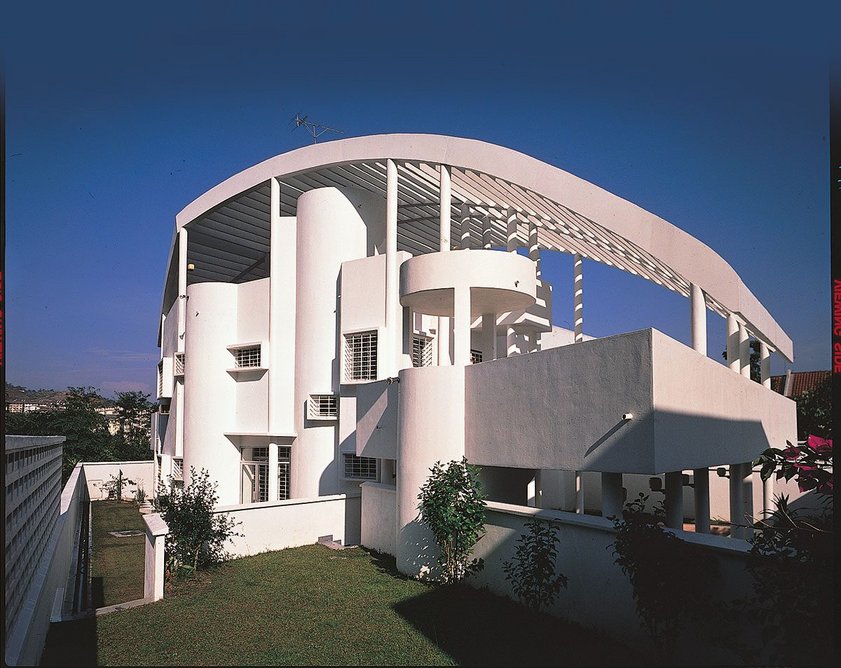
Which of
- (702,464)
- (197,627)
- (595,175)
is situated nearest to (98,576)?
(197,627)

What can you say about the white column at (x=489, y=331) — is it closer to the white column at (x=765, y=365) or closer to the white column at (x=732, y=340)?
the white column at (x=732, y=340)

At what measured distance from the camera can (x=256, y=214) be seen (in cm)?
2230

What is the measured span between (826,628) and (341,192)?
1581cm

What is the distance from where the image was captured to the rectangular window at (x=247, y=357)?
19734 millimetres

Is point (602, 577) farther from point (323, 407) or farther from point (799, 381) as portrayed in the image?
point (799, 381)

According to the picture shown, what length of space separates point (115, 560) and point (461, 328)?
29.7 ft

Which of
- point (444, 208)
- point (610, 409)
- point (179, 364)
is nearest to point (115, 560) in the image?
point (179, 364)

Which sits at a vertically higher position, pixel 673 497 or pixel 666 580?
pixel 673 497

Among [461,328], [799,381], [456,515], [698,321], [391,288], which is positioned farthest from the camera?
[799,381]

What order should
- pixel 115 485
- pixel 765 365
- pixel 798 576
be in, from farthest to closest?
pixel 115 485
pixel 765 365
pixel 798 576

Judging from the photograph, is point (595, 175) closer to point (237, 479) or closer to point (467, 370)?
point (467, 370)

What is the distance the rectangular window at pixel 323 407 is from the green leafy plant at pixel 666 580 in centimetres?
1177

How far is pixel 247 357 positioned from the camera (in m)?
20.1

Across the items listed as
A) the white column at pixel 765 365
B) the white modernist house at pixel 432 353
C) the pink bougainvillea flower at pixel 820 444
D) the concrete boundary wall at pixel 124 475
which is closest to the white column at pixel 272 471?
the white modernist house at pixel 432 353
